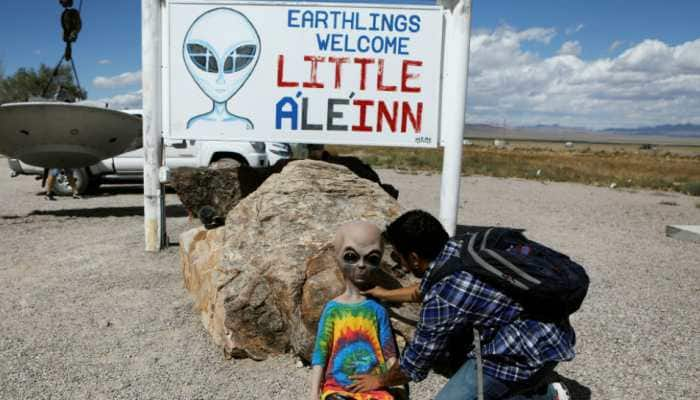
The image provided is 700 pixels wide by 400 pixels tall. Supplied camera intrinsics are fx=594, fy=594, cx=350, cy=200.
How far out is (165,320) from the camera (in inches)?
205

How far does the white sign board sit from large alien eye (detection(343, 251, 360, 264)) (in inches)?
174

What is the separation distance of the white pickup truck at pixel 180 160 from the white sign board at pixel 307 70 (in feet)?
21.1

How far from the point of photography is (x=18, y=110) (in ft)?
31.2

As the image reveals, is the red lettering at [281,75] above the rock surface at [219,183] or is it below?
above

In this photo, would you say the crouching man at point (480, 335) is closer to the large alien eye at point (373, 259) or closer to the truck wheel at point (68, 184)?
the large alien eye at point (373, 259)

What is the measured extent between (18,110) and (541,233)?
8.96 metres

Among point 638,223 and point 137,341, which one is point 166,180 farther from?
point 638,223

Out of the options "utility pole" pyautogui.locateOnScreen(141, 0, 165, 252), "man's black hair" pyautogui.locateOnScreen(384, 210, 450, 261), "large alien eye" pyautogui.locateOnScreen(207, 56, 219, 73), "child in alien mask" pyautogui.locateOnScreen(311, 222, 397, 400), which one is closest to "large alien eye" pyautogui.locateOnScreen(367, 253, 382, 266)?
"child in alien mask" pyautogui.locateOnScreen(311, 222, 397, 400)

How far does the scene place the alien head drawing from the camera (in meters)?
7.07

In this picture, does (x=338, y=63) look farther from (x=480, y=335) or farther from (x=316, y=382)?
(x=480, y=335)

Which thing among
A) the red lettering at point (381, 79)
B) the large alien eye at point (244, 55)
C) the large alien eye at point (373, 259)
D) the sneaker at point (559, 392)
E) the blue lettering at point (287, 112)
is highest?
the large alien eye at point (244, 55)

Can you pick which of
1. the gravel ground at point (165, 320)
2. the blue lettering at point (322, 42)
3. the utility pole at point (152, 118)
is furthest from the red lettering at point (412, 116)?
the utility pole at point (152, 118)

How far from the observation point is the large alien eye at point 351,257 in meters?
2.66

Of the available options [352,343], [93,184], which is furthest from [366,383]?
[93,184]
